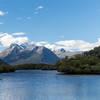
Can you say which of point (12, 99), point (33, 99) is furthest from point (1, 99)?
point (33, 99)

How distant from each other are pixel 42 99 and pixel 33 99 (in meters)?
2.45

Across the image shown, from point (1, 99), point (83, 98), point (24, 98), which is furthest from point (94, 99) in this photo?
point (1, 99)

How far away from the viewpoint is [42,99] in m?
63.1

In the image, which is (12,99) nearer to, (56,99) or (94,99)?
(56,99)

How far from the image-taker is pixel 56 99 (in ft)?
207

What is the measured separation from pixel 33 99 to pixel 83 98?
14032mm

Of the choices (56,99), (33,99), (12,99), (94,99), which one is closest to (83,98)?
(94,99)

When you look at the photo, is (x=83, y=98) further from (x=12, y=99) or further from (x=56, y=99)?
(x=12, y=99)

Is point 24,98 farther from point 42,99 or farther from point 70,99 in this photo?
point 70,99

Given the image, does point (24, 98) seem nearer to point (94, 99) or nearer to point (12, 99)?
point (12, 99)

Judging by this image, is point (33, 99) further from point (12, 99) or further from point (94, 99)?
point (94, 99)

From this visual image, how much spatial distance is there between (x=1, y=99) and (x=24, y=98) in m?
6.38

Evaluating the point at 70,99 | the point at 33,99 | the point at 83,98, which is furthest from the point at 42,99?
the point at 83,98

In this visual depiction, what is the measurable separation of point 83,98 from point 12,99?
19764 mm
